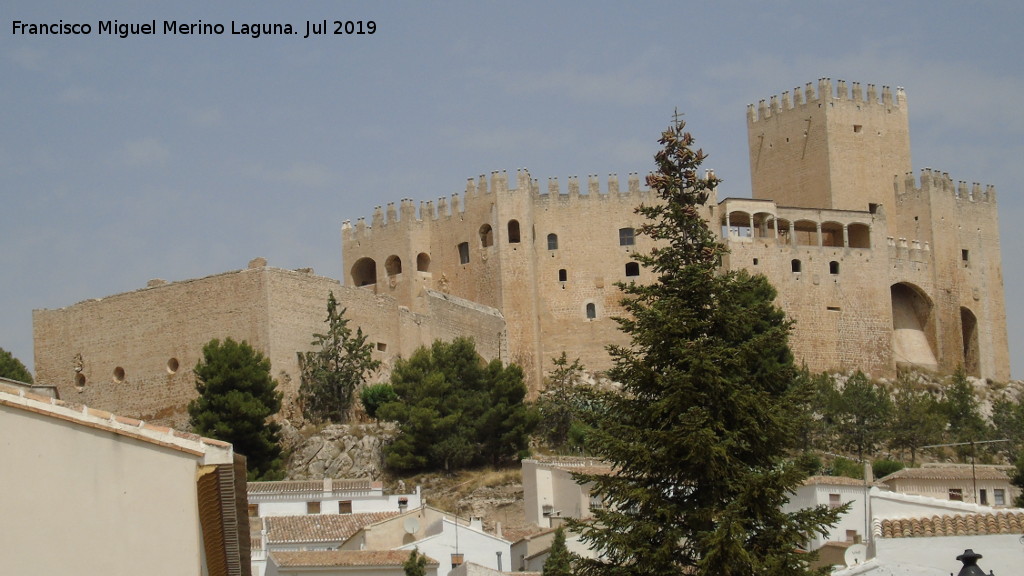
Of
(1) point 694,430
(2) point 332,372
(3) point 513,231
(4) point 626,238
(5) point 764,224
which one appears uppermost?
(3) point 513,231

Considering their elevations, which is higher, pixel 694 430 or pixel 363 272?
pixel 363 272

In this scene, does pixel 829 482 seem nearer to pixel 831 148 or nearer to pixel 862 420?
pixel 862 420

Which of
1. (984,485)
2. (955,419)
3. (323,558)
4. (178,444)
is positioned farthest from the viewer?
(955,419)

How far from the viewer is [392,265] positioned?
58094 mm

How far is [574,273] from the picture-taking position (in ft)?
184

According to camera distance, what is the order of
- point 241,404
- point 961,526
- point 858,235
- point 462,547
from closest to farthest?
point 961,526 → point 462,547 → point 241,404 → point 858,235

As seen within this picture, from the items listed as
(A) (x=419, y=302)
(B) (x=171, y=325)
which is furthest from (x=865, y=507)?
(A) (x=419, y=302)

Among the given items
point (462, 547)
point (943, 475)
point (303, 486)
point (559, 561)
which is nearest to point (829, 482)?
point (462, 547)

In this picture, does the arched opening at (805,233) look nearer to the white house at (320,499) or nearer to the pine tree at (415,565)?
the white house at (320,499)

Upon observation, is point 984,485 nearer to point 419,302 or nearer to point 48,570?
point 419,302

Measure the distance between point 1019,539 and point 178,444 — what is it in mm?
11243

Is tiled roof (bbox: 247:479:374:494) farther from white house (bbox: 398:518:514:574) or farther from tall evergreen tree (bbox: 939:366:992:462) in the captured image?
tall evergreen tree (bbox: 939:366:992:462)

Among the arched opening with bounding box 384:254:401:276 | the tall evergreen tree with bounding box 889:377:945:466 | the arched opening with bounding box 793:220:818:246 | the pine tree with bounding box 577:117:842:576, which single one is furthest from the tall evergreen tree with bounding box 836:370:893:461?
the pine tree with bounding box 577:117:842:576

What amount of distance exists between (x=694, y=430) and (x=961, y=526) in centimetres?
518
